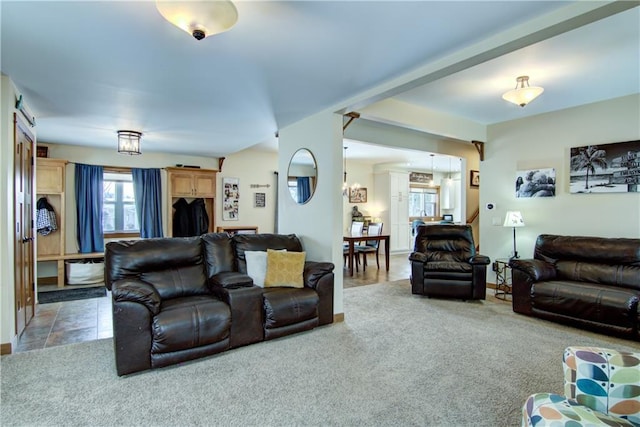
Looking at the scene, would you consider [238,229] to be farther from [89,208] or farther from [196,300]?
[196,300]

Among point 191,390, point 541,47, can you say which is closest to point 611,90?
point 541,47

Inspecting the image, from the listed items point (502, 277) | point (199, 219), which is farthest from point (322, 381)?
point (199, 219)

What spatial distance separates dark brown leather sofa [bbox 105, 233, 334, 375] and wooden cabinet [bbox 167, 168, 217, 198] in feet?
11.2

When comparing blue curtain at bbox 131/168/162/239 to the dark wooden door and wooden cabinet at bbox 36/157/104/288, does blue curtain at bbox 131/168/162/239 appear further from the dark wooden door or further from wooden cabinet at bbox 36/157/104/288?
the dark wooden door

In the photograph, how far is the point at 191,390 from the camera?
2.26 m

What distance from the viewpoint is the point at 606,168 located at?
13.4 feet

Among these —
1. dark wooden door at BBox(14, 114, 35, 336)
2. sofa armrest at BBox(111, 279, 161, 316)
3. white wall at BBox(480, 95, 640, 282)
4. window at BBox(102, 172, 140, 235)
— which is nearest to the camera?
sofa armrest at BBox(111, 279, 161, 316)

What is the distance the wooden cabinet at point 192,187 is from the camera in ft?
21.3

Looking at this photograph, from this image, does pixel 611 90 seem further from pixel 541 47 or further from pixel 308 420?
pixel 308 420

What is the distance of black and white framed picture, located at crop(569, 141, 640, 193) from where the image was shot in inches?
153

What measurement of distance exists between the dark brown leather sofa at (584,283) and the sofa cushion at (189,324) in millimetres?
3290

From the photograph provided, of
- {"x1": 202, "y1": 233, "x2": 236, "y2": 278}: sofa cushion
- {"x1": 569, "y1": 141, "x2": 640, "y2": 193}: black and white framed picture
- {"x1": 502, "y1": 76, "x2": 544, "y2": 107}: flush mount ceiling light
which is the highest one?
{"x1": 502, "y1": 76, "x2": 544, "y2": 107}: flush mount ceiling light

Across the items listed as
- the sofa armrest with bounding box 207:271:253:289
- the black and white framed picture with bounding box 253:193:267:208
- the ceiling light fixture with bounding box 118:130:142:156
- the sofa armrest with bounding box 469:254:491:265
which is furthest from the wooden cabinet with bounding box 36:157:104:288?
the sofa armrest with bounding box 469:254:491:265

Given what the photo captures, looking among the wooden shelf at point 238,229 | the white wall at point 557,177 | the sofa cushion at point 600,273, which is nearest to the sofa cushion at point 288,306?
the sofa cushion at point 600,273
